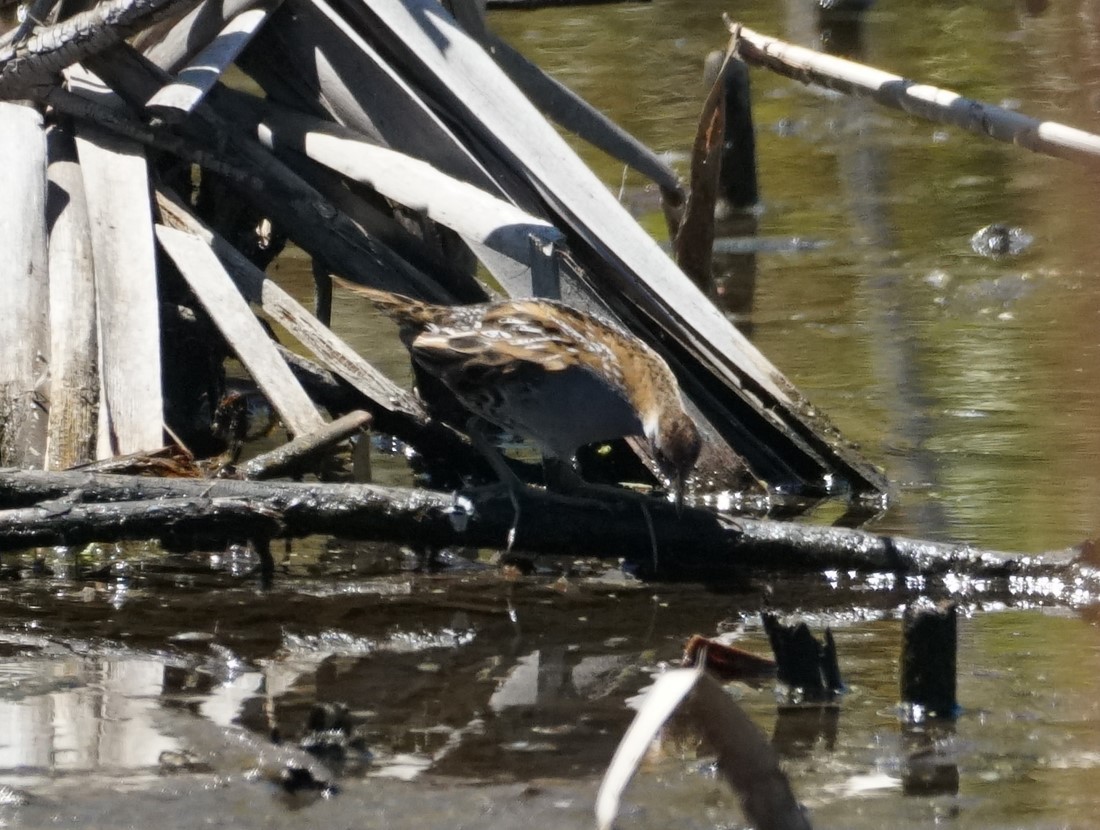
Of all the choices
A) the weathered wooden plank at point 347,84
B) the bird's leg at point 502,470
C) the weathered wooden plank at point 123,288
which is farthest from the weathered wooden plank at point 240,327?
the weathered wooden plank at point 347,84

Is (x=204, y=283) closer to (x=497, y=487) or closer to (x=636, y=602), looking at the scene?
(x=497, y=487)

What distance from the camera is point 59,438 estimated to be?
5129mm

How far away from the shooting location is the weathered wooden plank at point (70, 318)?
16.9ft

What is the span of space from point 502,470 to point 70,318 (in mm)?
1392

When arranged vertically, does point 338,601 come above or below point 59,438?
below

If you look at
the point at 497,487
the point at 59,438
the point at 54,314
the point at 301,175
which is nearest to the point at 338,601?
the point at 497,487

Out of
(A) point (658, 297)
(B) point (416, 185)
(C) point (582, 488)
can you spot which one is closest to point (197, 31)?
(B) point (416, 185)

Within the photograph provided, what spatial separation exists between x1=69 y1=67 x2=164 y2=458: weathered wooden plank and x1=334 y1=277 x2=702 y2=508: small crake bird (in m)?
0.78

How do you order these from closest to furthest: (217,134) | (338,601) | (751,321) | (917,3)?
(338,601) < (217,134) < (751,321) < (917,3)

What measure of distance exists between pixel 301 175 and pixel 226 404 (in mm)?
882

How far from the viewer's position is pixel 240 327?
212 inches

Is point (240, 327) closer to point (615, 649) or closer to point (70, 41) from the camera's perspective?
point (70, 41)

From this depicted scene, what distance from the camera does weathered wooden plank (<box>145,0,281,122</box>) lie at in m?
5.58

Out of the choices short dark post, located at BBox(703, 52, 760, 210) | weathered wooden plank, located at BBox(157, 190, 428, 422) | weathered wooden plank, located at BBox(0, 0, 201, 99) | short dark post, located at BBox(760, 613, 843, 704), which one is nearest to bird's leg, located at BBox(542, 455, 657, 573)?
weathered wooden plank, located at BBox(157, 190, 428, 422)
